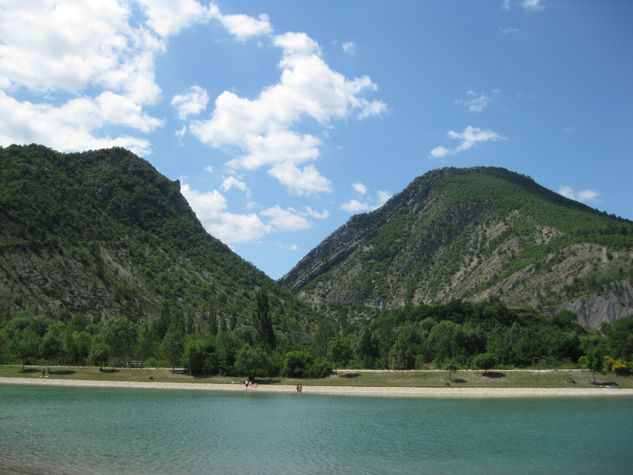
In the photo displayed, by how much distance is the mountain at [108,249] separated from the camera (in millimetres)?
113188

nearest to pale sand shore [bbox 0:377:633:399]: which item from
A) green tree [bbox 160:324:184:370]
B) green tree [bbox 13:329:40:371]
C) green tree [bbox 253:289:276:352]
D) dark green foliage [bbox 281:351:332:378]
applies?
green tree [bbox 13:329:40:371]

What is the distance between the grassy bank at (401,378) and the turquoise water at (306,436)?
1673 centimetres

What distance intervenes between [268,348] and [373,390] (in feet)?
74.1

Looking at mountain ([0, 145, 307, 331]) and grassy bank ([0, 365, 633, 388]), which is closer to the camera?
grassy bank ([0, 365, 633, 388])

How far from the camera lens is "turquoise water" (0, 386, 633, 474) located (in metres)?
23.4

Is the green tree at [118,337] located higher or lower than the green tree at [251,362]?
higher

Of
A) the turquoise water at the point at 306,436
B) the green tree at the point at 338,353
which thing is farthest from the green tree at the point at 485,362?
the green tree at the point at 338,353

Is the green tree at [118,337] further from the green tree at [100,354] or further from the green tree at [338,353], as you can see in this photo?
the green tree at [338,353]

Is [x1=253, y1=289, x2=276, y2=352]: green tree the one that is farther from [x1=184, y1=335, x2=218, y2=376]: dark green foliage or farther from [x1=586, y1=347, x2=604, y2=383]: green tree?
[x1=586, y1=347, x2=604, y2=383]: green tree

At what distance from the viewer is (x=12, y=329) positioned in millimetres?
84875

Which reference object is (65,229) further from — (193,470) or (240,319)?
(193,470)

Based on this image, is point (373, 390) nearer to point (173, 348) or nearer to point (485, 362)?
point (485, 362)

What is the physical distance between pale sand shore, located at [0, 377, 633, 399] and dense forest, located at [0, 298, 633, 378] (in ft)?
18.1

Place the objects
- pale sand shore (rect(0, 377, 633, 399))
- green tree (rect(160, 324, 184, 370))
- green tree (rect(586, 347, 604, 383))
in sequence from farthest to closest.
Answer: green tree (rect(160, 324, 184, 370)) → green tree (rect(586, 347, 604, 383)) → pale sand shore (rect(0, 377, 633, 399))
